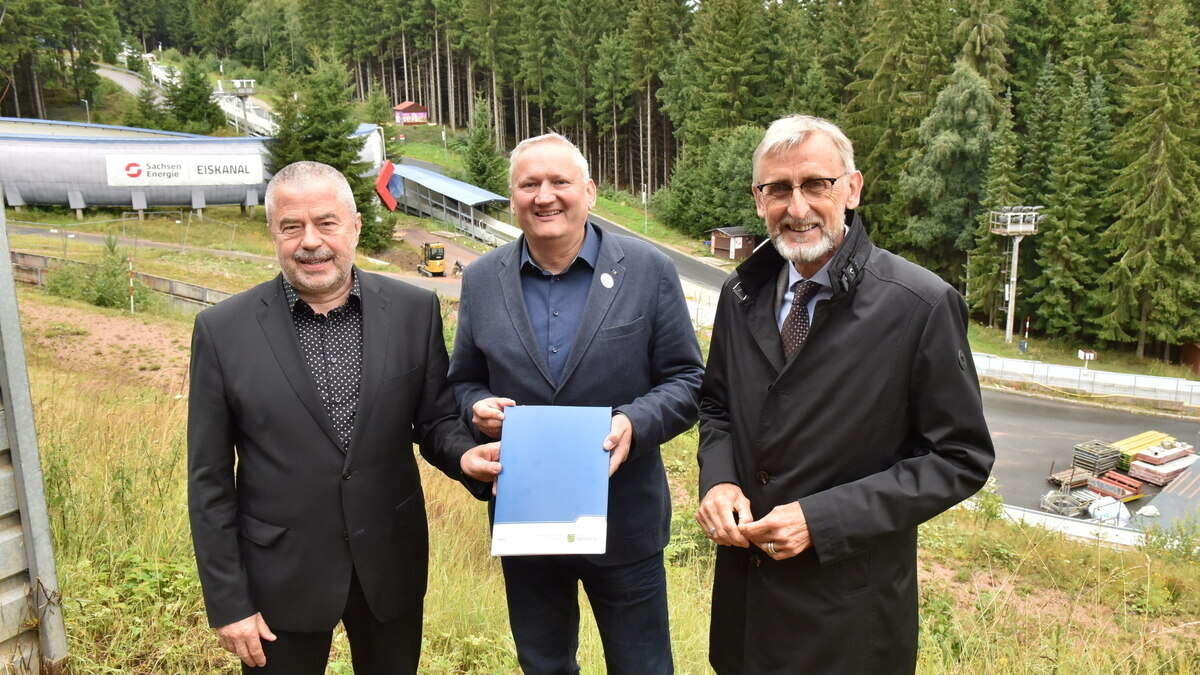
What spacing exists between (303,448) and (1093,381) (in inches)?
1146

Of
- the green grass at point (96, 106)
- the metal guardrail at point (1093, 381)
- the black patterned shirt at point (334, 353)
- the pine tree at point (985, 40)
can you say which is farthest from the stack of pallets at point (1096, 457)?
the green grass at point (96, 106)

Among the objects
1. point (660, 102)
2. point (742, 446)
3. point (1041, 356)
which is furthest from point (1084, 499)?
point (660, 102)

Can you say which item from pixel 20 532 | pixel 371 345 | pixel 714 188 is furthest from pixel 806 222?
pixel 714 188

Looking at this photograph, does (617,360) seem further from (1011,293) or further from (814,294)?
(1011,293)

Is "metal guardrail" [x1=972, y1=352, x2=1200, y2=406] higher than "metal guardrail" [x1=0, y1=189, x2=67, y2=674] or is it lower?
lower

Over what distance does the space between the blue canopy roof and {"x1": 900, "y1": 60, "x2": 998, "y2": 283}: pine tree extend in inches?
717

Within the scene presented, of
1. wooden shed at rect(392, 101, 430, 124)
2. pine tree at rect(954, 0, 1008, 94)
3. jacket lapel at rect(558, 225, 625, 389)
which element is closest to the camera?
jacket lapel at rect(558, 225, 625, 389)

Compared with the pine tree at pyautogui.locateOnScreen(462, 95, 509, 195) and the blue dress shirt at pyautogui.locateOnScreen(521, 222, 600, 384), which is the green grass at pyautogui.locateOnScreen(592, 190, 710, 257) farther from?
the blue dress shirt at pyautogui.locateOnScreen(521, 222, 600, 384)

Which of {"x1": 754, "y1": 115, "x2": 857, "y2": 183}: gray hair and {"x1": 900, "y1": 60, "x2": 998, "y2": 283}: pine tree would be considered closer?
{"x1": 754, "y1": 115, "x2": 857, "y2": 183}: gray hair

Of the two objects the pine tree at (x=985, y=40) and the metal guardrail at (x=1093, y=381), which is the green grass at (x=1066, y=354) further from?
the pine tree at (x=985, y=40)

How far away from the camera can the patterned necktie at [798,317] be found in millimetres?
2557

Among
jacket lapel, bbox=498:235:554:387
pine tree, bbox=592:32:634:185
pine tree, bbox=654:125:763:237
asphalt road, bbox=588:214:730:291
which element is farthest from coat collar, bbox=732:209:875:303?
pine tree, bbox=592:32:634:185

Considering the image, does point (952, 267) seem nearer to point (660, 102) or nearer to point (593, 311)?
point (660, 102)

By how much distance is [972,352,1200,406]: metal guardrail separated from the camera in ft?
84.8
